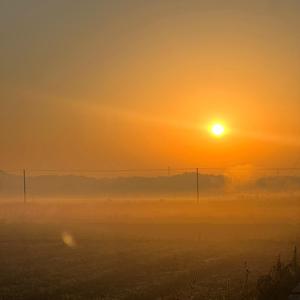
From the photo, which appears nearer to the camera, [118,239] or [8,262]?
[8,262]

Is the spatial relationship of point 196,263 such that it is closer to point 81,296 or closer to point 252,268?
Result: point 252,268

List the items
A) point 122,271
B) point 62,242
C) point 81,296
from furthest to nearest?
point 62,242
point 122,271
point 81,296

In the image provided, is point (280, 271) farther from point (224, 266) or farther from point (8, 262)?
point (8, 262)

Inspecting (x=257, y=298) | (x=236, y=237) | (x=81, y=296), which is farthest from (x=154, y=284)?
(x=236, y=237)

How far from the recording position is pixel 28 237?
71.4 meters

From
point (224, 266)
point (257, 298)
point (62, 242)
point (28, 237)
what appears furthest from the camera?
point (28, 237)

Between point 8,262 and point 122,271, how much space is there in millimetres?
10155

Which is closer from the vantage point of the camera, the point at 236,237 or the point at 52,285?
the point at 52,285

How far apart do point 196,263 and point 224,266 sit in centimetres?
206

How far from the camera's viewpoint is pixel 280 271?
32406 mm

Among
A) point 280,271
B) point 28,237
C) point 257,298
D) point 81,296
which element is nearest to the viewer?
point 257,298

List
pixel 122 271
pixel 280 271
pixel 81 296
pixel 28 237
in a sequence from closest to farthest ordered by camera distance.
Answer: pixel 81 296 → pixel 280 271 → pixel 122 271 → pixel 28 237

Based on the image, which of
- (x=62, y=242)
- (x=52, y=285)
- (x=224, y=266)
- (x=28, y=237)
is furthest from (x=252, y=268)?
(x=28, y=237)

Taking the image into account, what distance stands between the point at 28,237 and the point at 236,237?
24.0 metres
